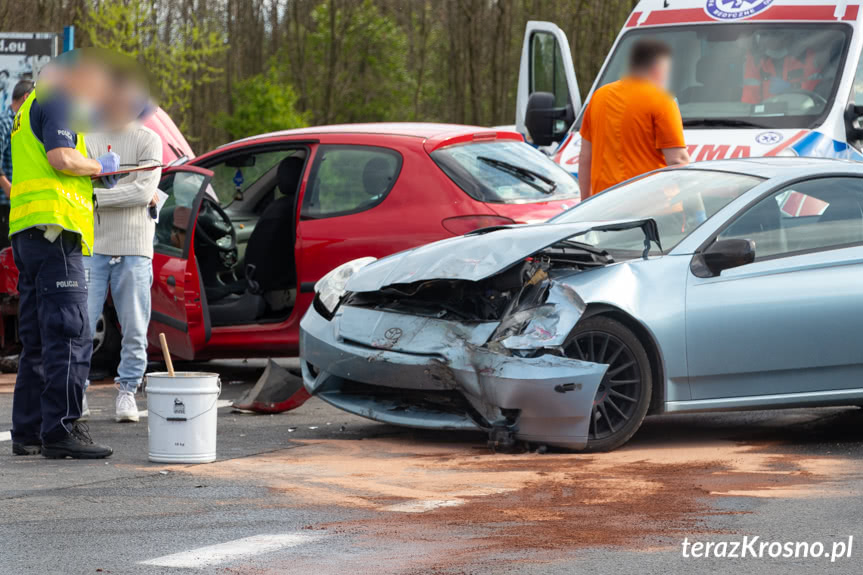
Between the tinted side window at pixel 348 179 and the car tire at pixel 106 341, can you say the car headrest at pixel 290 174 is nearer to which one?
the tinted side window at pixel 348 179

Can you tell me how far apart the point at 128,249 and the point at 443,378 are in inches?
93.2

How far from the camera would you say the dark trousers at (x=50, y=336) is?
6.63 m

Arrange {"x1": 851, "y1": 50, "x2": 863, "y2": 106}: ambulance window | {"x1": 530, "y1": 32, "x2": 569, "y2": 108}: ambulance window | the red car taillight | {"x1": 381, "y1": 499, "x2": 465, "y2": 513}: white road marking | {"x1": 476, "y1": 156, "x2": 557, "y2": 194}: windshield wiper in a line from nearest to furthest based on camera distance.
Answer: {"x1": 381, "y1": 499, "x2": 465, "y2": 513}: white road marking
the red car taillight
{"x1": 476, "y1": 156, "x2": 557, "y2": 194}: windshield wiper
{"x1": 851, "y1": 50, "x2": 863, "y2": 106}: ambulance window
{"x1": 530, "y1": 32, "x2": 569, "y2": 108}: ambulance window

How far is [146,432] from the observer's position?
7.66m

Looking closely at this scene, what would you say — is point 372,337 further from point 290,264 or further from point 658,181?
point 290,264

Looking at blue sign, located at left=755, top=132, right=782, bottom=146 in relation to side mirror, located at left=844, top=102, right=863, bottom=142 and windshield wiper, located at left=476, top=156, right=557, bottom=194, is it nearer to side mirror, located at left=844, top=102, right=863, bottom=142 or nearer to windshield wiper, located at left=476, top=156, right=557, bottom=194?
side mirror, located at left=844, top=102, right=863, bottom=142

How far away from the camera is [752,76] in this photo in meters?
10.6

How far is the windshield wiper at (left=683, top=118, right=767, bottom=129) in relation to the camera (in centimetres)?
1024

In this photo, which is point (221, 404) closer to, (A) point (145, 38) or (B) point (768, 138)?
(B) point (768, 138)

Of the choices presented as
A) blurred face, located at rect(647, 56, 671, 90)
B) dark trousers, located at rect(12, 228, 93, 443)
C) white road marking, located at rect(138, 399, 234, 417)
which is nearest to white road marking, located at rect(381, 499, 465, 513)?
dark trousers, located at rect(12, 228, 93, 443)

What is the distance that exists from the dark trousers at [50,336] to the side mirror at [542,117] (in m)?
5.21

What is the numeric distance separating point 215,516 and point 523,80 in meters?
8.15

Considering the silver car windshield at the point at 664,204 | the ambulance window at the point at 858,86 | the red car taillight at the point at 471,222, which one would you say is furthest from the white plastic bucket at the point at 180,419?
the ambulance window at the point at 858,86

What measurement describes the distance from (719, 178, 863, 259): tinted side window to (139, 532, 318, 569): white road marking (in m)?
3.21
